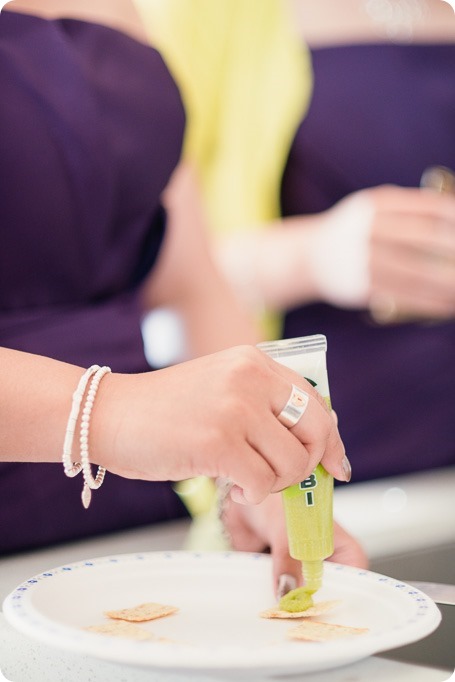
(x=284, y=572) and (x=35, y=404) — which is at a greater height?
(x=35, y=404)

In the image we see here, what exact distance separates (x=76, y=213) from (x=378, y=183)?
1.98 ft

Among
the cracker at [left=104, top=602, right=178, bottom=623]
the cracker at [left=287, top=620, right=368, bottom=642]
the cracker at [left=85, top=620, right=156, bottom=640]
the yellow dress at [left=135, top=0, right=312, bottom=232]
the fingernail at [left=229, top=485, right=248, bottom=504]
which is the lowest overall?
the cracker at [left=104, top=602, right=178, bottom=623]

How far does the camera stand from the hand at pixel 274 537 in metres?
0.61

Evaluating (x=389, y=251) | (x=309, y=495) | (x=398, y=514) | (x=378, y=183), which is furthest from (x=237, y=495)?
(x=378, y=183)

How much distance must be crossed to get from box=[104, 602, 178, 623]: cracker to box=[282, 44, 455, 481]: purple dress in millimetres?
714

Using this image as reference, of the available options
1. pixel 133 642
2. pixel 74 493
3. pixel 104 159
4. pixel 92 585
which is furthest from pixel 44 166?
pixel 133 642

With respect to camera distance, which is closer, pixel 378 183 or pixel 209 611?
pixel 209 611

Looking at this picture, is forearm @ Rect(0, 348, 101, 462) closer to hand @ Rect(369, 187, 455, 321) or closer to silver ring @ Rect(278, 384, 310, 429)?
silver ring @ Rect(278, 384, 310, 429)

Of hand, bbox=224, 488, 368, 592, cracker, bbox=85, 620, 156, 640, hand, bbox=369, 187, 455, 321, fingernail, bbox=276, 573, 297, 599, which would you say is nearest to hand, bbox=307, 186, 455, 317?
hand, bbox=369, 187, 455, 321

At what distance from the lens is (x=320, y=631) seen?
50 cm

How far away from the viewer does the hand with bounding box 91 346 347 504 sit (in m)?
0.49

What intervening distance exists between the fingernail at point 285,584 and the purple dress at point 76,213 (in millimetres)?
259

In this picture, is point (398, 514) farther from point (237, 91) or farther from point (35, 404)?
point (237, 91)

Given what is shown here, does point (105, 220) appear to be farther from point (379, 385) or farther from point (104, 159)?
point (379, 385)
